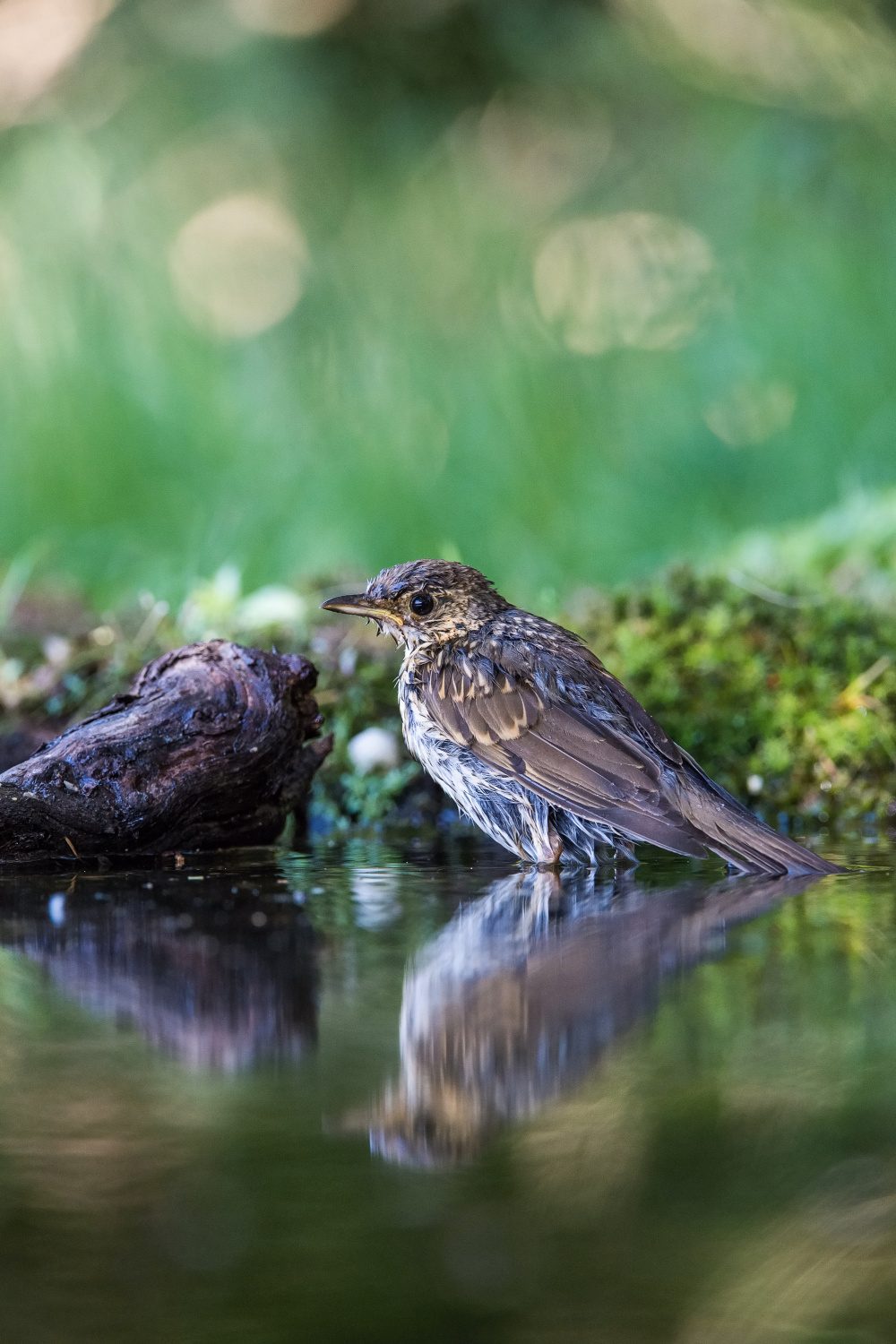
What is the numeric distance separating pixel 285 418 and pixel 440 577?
491cm

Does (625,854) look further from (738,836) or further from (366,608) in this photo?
(366,608)

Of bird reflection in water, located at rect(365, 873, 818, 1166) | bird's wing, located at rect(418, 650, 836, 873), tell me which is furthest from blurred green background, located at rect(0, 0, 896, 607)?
bird reflection in water, located at rect(365, 873, 818, 1166)

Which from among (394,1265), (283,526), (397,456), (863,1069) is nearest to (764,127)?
(397,456)

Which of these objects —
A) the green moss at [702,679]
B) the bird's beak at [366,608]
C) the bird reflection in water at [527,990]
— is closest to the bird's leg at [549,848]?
the bird reflection in water at [527,990]

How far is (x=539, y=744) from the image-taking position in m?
3.63

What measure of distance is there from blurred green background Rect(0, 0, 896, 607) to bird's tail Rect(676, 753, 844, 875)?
13.0 ft

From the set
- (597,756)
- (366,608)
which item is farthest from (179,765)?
(597,756)

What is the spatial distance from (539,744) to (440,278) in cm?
655

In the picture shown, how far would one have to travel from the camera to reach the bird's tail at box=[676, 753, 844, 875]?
3.33 meters

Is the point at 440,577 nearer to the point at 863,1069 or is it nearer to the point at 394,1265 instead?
the point at 863,1069

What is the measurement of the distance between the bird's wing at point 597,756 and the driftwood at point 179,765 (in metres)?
0.44

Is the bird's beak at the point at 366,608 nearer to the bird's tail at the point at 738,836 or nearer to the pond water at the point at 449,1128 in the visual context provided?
the bird's tail at the point at 738,836

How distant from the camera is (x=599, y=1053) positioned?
5.90 ft

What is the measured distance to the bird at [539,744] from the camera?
3.41 metres
